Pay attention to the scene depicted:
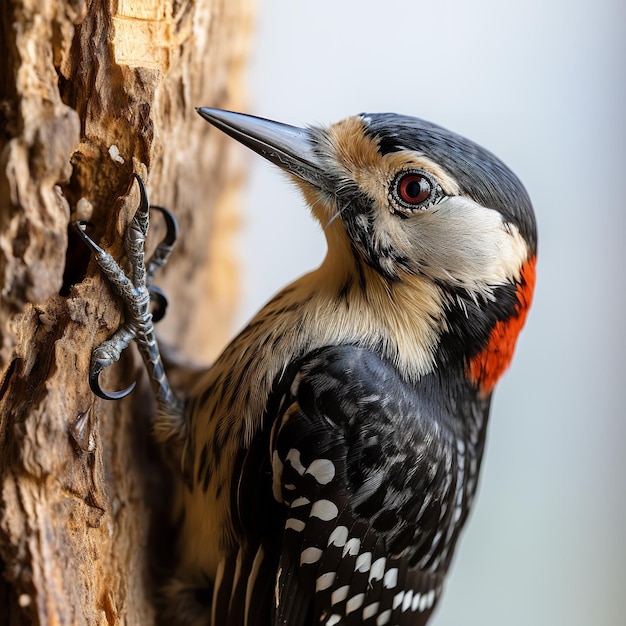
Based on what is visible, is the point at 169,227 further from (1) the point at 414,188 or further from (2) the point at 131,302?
(1) the point at 414,188

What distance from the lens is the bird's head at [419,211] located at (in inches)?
52.2

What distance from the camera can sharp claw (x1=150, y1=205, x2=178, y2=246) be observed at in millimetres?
1537

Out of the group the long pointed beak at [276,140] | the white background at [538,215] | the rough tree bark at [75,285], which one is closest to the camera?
the rough tree bark at [75,285]

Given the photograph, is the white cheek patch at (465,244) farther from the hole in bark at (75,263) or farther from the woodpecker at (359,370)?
the hole in bark at (75,263)

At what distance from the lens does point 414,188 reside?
132 cm

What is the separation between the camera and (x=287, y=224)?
2898mm

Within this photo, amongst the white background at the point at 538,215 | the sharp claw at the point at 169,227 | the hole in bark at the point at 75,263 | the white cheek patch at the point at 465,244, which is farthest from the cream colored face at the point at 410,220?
the white background at the point at 538,215

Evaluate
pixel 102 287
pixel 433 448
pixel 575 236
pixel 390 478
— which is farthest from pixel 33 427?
pixel 575 236

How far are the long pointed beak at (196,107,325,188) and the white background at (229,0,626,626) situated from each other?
1.19 metres

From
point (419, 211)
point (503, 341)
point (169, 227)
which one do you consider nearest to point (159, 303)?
point (169, 227)

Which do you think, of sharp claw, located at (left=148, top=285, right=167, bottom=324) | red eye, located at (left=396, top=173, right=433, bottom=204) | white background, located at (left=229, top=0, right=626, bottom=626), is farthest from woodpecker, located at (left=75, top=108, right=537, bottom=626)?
white background, located at (left=229, top=0, right=626, bottom=626)

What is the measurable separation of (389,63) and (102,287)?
1.68m

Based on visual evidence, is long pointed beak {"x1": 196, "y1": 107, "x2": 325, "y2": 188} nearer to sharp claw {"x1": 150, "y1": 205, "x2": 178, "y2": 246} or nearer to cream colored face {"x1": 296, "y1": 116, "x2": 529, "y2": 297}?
cream colored face {"x1": 296, "y1": 116, "x2": 529, "y2": 297}

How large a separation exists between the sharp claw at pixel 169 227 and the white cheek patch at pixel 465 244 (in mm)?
534
